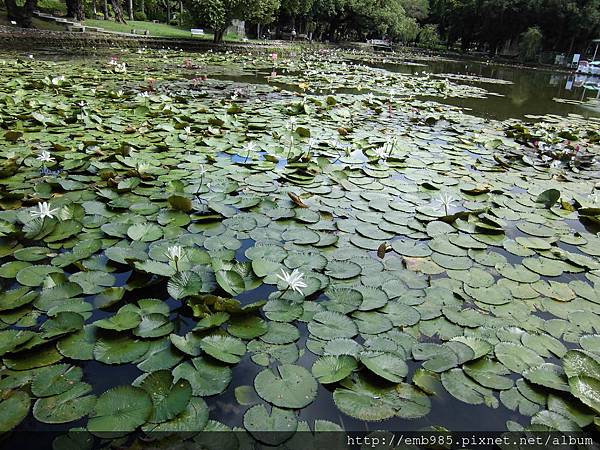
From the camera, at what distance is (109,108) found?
16.6 feet

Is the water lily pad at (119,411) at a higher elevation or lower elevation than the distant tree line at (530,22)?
lower

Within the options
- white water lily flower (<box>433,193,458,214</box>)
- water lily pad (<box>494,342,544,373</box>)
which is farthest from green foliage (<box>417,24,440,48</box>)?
water lily pad (<box>494,342,544,373</box>)

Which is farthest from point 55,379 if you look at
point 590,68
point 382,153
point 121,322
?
point 590,68

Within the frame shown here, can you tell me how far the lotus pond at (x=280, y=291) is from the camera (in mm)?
1314

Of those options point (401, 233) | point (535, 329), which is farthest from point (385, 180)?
point (535, 329)

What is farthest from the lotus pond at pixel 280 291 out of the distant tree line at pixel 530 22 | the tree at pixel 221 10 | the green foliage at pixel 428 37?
the green foliage at pixel 428 37

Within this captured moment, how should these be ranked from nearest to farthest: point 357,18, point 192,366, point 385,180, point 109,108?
1. point 192,366
2. point 385,180
3. point 109,108
4. point 357,18

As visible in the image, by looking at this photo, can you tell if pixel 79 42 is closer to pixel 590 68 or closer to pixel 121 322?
pixel 121 322

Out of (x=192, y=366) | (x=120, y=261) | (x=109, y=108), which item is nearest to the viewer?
(x=192, y=366)

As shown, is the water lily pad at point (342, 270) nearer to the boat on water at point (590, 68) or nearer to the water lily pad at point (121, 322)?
the water lily pad at point (121, 322)

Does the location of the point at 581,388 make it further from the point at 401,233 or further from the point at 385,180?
the point at 385,180

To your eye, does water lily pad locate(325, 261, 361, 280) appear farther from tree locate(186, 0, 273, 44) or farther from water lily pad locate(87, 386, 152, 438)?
tree locate(186, 0, 273, 44)

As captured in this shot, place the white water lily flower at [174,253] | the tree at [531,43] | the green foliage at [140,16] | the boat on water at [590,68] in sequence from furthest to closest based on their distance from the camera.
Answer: the green foliage at [140,16] < the tree at [531,43] < the boat on water at [590,68] < the white water lily flower at [174,253]

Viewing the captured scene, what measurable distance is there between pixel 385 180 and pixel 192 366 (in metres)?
2.51
